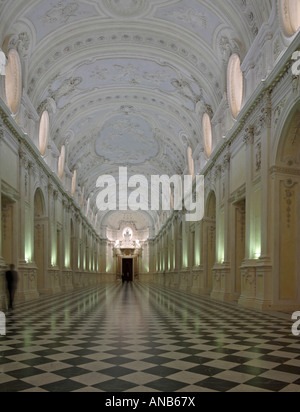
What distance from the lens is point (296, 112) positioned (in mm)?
10766

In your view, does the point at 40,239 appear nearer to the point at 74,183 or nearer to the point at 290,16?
the point at 74,183

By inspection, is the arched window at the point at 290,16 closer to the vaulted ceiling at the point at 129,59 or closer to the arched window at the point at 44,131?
the vaulted ceiling at the point at 129,59

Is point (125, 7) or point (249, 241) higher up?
point (125, 7)

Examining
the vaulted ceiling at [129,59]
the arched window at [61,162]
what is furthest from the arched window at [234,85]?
the arched window at [61,162]

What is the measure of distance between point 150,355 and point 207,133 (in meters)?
17.1

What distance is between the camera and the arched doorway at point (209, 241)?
2114cm

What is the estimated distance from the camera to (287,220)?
1193cm

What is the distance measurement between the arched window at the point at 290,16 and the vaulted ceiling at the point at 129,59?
1361 millimetres

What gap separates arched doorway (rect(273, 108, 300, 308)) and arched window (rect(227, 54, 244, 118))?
4.85 metres

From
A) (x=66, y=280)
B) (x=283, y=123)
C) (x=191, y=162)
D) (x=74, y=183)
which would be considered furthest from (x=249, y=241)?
(x=74, y=183)
